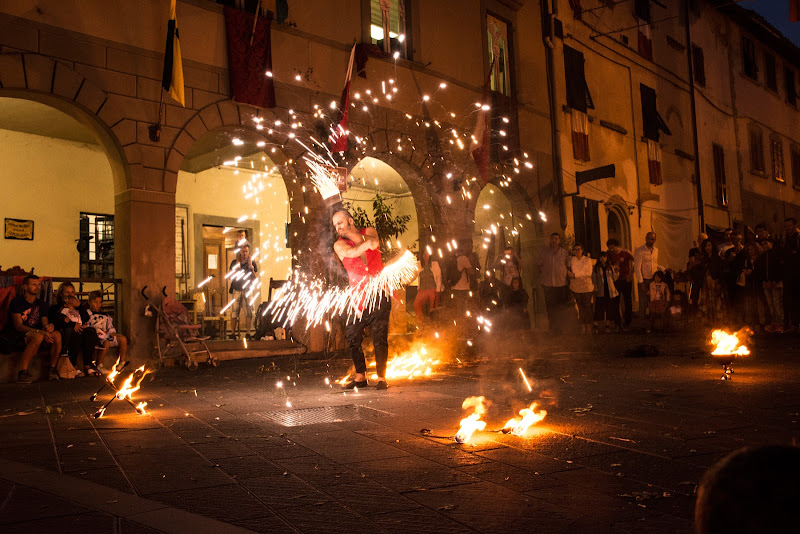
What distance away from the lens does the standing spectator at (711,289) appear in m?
13.2

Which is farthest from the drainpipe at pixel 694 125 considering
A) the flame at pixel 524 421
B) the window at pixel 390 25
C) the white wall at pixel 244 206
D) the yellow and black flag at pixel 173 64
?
the flame at pixel 524 421

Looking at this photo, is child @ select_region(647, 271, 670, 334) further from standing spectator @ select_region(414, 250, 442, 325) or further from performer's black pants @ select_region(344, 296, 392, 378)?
performer's black pants @ select_region(344, 296, 392, 378)

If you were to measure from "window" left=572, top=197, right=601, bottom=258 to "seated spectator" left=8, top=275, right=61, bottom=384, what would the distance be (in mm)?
12698

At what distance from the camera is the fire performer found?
7.36 m

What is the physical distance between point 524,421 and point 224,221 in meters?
12.2

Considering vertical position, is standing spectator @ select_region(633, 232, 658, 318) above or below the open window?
below

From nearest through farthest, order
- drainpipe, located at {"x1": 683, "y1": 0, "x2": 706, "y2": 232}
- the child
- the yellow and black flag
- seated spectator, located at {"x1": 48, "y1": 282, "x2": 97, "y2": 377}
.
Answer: seated spectator, located at {"x1": 48, "y1": 282, "x2": 97, "y2": 377}, the yellow and black flag, the child, drainpipe, located at {"x1": 683, "y1": 0, "x2": 706, "y2": 232}

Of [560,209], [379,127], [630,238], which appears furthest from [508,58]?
[630,238]

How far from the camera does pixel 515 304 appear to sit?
1503cm

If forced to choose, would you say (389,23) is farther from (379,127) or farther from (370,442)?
(370,442)

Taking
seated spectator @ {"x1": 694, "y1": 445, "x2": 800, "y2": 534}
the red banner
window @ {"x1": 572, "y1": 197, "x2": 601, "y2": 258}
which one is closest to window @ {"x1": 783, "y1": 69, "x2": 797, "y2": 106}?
window @ {"x1": 572, "y1": 197, "x2": 601, "y2": 258}

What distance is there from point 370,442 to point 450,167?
1136 cm

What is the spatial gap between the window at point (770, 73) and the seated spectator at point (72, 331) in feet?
91.1

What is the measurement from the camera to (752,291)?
1276cm
